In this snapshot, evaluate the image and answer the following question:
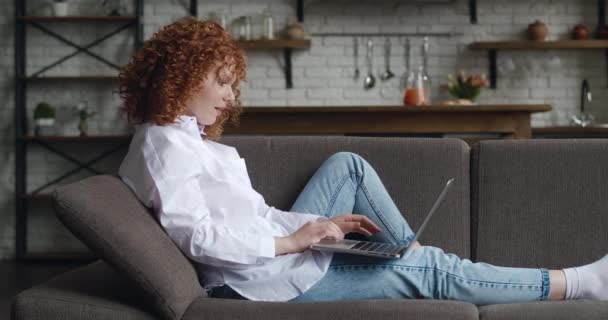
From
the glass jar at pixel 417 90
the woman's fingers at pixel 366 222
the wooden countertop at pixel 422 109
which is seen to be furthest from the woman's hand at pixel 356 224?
the glass jar at pixel 417 90

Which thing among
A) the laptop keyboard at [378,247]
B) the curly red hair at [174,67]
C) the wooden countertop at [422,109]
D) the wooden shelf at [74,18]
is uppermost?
the wooden shelf at [74,18]

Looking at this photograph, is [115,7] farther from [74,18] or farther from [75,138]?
[75,138]

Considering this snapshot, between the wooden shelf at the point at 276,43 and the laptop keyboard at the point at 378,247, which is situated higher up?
the wooden shelf at the point at 276,43

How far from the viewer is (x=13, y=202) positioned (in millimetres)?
5527

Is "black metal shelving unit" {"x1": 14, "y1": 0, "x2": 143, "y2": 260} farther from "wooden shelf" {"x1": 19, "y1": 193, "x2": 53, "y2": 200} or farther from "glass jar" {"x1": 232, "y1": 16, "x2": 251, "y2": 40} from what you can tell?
"glass jar" {"x1": 232, "y1": 16, "x2": 251, "y2": 40}

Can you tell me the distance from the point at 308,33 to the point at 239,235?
3.78 meters

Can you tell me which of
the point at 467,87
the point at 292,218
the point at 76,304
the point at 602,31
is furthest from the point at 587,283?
the point at 602,31

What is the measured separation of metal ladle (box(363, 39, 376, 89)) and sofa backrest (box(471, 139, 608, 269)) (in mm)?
3127

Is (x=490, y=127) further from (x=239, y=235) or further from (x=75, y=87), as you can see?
(x=239, y=235)

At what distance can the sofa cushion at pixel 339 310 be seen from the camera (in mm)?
1788

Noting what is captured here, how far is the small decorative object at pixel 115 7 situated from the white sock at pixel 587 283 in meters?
4.08

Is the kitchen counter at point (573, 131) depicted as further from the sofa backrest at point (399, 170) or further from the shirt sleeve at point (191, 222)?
the shirt sleeve at point (191, 222)

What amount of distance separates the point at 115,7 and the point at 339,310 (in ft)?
13.3

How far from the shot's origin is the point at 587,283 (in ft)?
6.41
